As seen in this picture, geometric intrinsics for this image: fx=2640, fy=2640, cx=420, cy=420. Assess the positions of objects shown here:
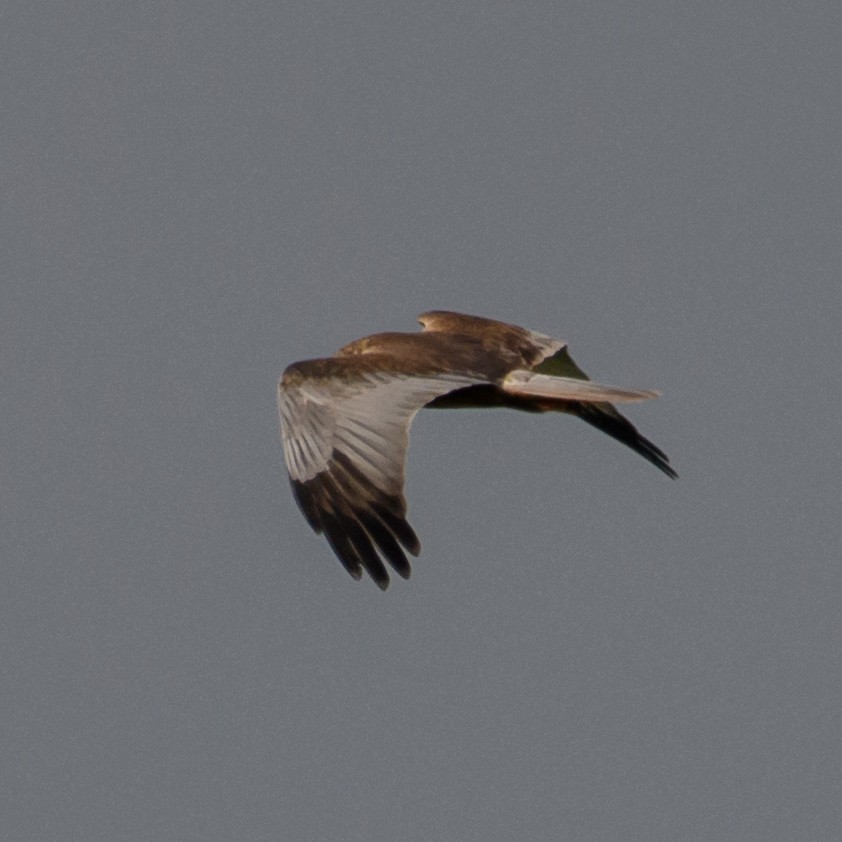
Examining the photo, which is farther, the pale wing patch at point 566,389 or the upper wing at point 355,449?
the pale wing patch at point 566,389

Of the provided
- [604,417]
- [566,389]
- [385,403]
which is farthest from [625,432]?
[385,403]

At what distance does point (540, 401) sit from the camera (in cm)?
1599

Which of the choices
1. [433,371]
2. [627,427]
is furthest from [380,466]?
[627,427]

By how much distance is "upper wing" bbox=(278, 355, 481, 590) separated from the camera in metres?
13.5

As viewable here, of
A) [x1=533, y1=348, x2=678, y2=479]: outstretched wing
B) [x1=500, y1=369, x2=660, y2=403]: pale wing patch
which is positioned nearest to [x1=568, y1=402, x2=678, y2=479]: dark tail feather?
[x1=533, y1=348, x2=678, y2=479]: outstretched wing

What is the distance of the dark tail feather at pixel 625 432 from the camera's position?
16.8 m

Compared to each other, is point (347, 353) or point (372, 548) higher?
point (347, 353)

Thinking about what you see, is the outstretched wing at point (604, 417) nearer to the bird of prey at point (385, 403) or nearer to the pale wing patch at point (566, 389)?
the bird of prey at point (385, 403)

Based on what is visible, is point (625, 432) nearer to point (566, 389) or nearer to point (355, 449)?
point (566, 389)

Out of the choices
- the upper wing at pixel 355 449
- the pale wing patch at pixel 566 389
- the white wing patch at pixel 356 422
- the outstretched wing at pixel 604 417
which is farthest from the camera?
A: the outstretched wing at pixel 604 417

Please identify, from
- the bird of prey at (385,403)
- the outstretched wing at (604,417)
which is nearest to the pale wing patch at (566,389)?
the bird of prey at (385,403)

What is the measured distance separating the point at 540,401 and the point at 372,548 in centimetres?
276

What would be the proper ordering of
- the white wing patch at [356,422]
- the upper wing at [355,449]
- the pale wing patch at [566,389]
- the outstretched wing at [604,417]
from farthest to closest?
the outstretched wing at [604,417] < the pale wing patch at [566,389] < the white wing patch at [356,422] < the upper wing at [355,449]

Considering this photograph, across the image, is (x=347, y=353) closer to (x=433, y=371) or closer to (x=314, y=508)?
(x=433, y=371)
